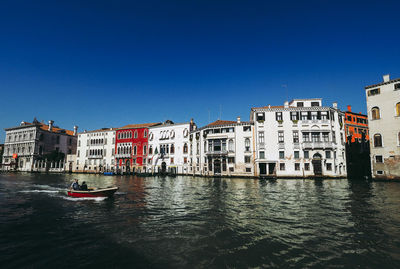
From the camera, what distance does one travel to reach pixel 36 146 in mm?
64562

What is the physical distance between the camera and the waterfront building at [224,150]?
135ft

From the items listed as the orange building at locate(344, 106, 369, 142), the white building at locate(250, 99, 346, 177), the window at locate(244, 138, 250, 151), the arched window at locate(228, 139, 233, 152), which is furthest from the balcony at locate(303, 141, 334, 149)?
the arched window at locate(228, 139, 233, 152)

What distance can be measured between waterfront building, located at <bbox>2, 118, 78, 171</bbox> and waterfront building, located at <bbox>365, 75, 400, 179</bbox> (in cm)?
7354

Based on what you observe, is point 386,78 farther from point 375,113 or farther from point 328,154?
point 328,154

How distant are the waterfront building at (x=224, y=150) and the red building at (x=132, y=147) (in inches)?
602

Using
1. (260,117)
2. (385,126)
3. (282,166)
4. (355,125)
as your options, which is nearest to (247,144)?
(260,117)

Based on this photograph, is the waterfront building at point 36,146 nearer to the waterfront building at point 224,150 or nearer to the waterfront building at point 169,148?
the waterfront building at point 169,148

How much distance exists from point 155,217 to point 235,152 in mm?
32581

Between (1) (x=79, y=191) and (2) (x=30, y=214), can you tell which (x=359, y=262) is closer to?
(2) (x=30, y=214)

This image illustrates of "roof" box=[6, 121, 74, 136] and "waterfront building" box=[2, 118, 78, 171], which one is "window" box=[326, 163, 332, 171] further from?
"roof" box=[6, 121, 74, 136]

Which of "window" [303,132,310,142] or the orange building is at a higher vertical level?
the orange building

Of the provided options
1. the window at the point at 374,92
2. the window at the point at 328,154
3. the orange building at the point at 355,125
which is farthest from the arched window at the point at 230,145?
the orange building at the point at 355,125

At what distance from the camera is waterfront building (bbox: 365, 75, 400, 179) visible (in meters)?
30.2

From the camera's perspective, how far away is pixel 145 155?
54281mm
